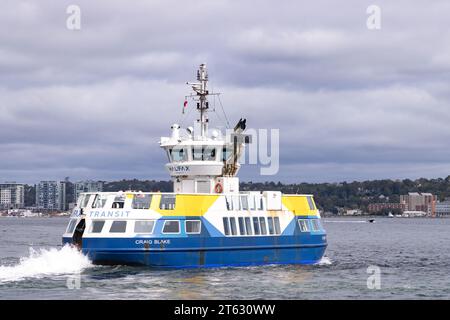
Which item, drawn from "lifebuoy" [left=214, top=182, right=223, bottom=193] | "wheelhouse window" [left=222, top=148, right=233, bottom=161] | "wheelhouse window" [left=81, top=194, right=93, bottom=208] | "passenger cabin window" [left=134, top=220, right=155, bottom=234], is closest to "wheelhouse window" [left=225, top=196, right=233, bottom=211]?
"lifebuoy" [left=214, top=182, right=223, bottom=193]

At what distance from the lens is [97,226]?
124 ft

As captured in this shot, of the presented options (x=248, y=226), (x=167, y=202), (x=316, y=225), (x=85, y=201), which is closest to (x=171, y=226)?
(x=167, y=202)

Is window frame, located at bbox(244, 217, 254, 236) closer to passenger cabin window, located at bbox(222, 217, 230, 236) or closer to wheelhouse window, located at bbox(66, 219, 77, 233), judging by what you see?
passenger cabin window, located at bbox(222, 217, 230, 236)

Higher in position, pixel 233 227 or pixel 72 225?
pixel 72 225

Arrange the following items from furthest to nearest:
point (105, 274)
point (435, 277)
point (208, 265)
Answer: point (435, 277) → point (208, 265) → point (105, 274)

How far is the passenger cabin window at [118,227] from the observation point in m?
37.7

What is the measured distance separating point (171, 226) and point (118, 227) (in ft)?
8.05

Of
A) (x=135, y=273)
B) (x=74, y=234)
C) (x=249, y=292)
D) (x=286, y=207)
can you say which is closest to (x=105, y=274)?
(x=135, y=273)

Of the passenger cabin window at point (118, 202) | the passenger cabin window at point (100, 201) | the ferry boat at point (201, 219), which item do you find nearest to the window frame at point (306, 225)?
the ferry boat at point (201, 219)

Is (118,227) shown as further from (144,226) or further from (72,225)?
(72,225)

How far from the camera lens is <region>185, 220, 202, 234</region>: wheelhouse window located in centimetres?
3901
